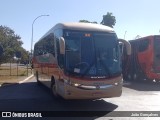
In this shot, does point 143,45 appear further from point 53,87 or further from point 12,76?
point 12,76

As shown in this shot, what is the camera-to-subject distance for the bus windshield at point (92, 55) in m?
13.2

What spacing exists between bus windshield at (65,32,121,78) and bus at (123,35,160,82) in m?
11.7

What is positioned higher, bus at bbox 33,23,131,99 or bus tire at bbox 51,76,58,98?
bus at bbox 33,23,131,99

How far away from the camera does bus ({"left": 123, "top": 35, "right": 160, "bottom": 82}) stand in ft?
81.7

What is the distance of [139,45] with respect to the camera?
27641 mm

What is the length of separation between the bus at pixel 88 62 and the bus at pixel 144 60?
36.7 feet

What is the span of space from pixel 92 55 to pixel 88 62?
34cm

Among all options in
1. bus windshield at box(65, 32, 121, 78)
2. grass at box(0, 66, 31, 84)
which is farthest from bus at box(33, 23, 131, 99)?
grass at box(0, 66, 31, 84)

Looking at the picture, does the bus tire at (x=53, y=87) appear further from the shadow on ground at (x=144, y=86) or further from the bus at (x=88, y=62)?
the shadow on ground at (x=144, y=86)

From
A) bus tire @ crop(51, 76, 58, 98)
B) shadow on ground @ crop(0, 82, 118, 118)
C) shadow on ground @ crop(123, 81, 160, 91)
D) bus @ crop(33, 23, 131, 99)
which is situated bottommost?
shadow on ground @ crop(0, 82, 118, 118)

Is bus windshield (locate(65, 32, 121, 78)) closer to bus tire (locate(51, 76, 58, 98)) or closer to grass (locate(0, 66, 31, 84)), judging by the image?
bus tire (locate(51, 76, 58, 98))

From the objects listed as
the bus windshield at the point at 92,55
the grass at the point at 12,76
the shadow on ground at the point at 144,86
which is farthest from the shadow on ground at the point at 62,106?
the grass at the point at 12,76

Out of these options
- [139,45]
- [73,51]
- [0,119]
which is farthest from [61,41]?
[139,45]

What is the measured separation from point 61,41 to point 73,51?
0.82 m
